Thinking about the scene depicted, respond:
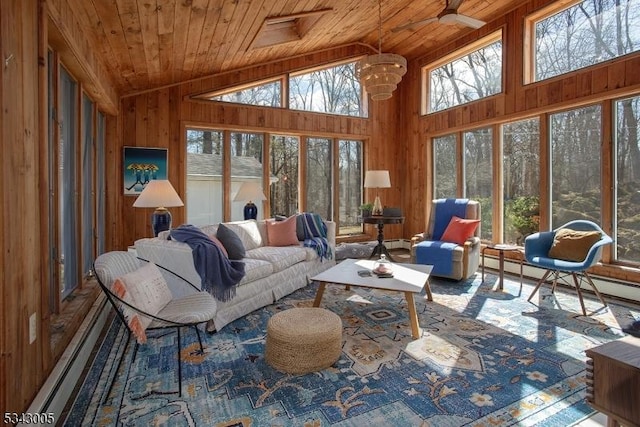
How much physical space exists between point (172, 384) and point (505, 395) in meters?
1.97

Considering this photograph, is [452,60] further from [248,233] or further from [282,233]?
[248,233]

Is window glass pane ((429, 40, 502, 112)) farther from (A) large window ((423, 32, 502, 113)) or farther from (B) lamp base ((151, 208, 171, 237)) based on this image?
(B) lamp base ((151, 208, 171, 237))

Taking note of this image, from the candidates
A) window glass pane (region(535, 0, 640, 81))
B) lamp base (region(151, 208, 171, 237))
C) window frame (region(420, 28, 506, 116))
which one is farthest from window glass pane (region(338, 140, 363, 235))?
lamp base (region(151, 208, 171, 237))

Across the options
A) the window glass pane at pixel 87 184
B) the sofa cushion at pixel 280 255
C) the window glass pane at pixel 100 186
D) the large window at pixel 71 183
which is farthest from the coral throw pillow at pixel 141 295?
the window glass pane at pixel 100 186

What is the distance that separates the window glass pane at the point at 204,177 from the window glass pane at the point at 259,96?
581mm

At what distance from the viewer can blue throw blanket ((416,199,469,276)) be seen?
4.59 metres

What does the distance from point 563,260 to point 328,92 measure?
182 inches

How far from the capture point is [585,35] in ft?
14.5

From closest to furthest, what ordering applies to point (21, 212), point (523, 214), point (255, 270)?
point (21, 212)
point (255, 270)
point (523, 214)

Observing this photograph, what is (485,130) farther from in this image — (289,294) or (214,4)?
(214,4)

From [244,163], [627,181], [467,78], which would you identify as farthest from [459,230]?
[244,163]

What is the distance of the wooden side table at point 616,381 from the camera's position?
1.43 metres

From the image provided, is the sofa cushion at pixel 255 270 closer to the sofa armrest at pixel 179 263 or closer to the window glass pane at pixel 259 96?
the sofa armrest at pixel 179 263

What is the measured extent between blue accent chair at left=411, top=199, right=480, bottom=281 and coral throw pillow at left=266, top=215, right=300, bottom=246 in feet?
5.34
